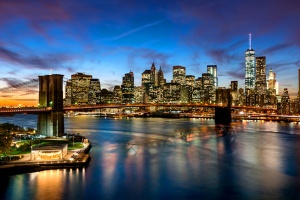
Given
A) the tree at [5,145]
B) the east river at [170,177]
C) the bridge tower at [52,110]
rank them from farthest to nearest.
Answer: the bridge tower at [52,110], the tree at [5,145], the east river at [170,177]

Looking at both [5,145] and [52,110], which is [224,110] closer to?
[52,110]

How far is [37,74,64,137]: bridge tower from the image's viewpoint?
3491 cm

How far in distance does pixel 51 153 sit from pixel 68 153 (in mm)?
2906

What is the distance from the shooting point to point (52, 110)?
34.8 m

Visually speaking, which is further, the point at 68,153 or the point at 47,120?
the point at 47,120

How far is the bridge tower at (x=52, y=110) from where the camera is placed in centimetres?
3491

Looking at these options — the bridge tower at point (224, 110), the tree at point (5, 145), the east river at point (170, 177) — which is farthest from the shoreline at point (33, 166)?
the bridge tower at point (224, 110)

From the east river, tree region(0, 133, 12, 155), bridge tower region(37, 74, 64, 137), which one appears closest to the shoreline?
the east river

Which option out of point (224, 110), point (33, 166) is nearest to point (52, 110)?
point (33, 166)

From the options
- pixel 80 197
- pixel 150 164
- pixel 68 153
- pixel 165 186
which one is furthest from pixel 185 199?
pixel 68 153

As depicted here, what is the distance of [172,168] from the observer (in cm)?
2509

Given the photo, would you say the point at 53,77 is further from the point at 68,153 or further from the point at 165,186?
the point at 165,186

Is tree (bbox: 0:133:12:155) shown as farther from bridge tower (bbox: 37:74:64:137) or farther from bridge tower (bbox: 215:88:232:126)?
bridge tower (bbox: 215:88:232:126)

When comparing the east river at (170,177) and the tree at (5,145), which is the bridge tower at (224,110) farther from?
the tree at (5,145)
